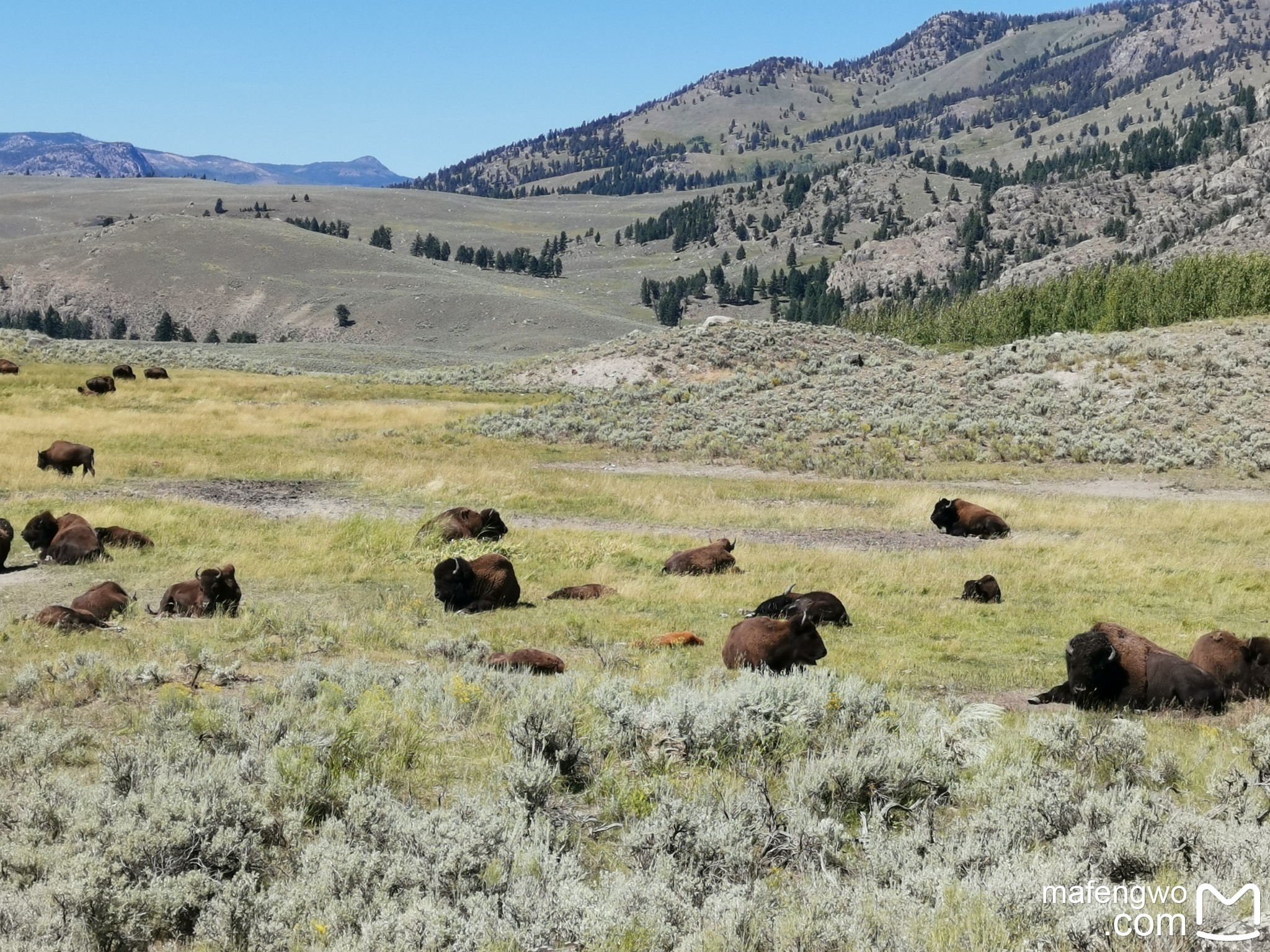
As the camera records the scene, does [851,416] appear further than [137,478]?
Yes

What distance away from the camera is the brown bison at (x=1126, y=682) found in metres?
9.45

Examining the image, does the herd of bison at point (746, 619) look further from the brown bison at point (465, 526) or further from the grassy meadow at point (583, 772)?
the grassy meadow at point (583, 772)

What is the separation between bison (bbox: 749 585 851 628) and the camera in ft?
42.6

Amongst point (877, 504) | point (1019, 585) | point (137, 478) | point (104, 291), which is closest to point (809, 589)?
point (1019, 585)

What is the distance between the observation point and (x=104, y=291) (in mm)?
138250

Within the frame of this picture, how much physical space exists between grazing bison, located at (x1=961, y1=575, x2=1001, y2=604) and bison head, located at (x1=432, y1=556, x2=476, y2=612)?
7.72 metres

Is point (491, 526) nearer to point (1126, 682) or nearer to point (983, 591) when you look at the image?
point (983, 591)

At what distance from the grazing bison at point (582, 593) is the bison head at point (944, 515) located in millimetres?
9963

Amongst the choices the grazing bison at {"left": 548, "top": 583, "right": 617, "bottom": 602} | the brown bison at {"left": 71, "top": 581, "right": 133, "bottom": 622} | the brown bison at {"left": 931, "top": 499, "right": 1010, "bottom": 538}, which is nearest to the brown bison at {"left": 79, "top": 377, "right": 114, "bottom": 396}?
the brown bison at {"left": 71, "top": 581, "right": 133, "bottom": 622}

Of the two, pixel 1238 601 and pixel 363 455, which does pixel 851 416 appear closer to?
pixel 363 455

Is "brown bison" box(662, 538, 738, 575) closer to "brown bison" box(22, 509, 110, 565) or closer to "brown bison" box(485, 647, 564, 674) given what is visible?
"brown bison" box(485, 647, 564, 674)

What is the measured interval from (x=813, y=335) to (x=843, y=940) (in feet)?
182

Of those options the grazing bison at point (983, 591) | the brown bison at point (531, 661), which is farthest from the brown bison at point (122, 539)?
the grazing bison at point (983, 591)

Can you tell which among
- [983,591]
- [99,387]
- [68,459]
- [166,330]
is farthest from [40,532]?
[166,330]
